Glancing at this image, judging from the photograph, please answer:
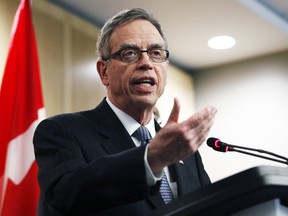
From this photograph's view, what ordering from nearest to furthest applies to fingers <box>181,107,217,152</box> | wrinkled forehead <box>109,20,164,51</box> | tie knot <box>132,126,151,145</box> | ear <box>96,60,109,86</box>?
1. fingers <box>181,107,217,152</box>
2. tie knot <box>132,126,151,145</box>
3. wrinkled forehead <box>109,20,164,51</box>
4. ear <box>96,60,109,86</box>

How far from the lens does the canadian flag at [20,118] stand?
2895 mm

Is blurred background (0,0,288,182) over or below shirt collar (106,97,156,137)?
over

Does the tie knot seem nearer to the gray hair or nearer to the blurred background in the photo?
the gray hair

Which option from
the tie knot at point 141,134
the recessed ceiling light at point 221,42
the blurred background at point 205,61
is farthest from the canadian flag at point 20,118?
the recessed ceiling light at point 221,42

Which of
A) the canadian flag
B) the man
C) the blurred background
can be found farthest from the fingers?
the blurred background

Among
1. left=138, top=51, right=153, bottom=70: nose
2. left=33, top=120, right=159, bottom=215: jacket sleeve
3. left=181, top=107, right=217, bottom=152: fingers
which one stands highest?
left=138, top=51, right=153, bottom=70: nose

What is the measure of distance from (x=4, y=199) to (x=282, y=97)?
342 centimetres

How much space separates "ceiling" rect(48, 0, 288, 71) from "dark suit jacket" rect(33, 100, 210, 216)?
2.36 meters

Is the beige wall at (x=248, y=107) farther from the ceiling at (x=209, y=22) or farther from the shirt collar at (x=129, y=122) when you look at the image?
the shirt collar at (x=129, y=122)

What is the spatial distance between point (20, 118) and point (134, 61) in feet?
4.54

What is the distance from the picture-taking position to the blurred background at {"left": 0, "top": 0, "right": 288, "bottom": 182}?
12.6 ft

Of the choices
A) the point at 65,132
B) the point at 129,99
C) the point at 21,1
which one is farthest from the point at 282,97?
the point at 65,132

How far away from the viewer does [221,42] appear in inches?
197

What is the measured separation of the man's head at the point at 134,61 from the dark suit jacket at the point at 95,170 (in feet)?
0.31
